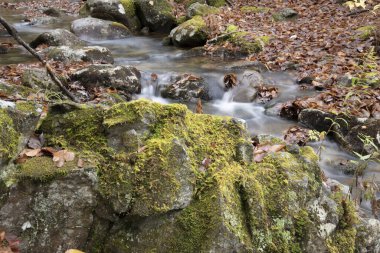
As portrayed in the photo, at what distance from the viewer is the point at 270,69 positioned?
1026 cm

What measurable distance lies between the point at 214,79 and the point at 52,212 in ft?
23.6

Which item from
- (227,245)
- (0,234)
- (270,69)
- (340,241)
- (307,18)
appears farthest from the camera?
(307,18)

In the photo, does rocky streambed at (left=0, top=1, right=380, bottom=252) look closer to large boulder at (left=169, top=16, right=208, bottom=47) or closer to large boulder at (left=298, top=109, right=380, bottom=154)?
large boulder at (left=298, top=109, right=380, bottom=154)

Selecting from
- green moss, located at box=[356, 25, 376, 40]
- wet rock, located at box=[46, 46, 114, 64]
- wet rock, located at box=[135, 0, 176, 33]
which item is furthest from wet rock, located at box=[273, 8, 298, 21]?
wet rock, located at box=[46, 46, 114, 64]

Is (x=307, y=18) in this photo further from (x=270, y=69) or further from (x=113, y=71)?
(x=113, y=71)

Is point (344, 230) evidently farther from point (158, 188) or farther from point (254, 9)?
point (254, 9)

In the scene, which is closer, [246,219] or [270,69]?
[246,219]

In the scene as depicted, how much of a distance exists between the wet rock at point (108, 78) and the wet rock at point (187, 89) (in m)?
0.74

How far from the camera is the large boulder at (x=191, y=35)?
12828 mm

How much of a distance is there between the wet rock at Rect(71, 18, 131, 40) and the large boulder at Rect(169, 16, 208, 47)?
2.63 m

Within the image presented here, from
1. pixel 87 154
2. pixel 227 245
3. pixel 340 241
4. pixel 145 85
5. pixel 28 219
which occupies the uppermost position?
pixel 87 154

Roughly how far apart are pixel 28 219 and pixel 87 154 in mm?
652

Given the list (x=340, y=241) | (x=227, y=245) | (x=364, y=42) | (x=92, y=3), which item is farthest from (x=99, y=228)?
(x=92, y=3)

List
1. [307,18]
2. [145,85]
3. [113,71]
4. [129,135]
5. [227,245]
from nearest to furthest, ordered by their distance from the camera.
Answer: [227,245] → [129,135] → [113,71] → [145,85] → [307,18]
